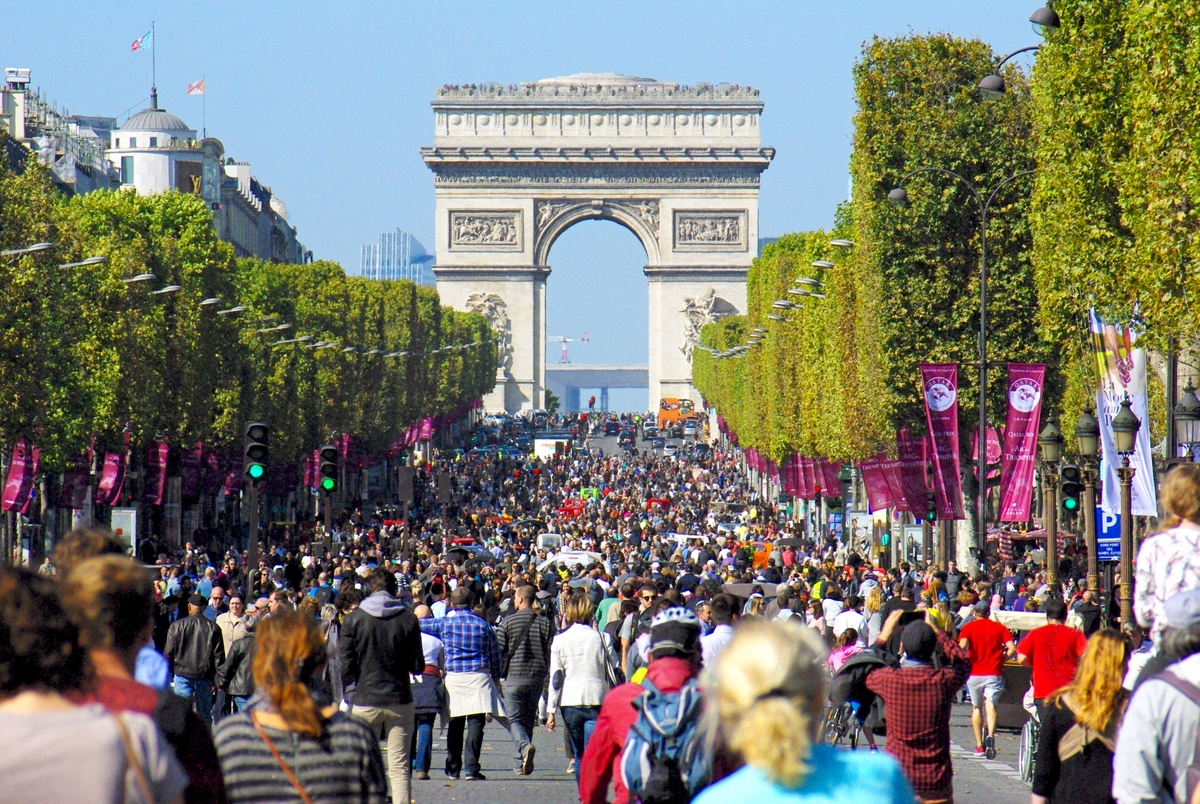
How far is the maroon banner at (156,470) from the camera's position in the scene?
46900 mm

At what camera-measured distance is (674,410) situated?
12731 centimetres

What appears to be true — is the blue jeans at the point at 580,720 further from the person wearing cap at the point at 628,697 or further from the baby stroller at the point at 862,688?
the person wearing cap at the point at 628,697

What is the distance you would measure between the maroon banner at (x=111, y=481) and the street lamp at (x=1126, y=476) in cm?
2353

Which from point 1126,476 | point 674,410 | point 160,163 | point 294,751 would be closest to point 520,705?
point 1126,476

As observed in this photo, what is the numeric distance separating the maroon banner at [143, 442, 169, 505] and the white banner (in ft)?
80.6

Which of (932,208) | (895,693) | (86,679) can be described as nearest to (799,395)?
(932,208)

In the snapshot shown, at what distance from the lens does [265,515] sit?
62.7 meters

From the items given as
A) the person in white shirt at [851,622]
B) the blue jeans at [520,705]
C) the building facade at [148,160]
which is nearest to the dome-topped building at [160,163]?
the building facade at [148,160]

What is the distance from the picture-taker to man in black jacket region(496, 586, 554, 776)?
17469 millimetres

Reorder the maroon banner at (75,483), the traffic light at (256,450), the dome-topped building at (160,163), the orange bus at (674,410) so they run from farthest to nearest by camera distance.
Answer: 1. the orange bus at (674,410)
2. the dome-topped building at (160,163)
3. the maroon banner at (75,483)
4. the traffic light at (256,450)

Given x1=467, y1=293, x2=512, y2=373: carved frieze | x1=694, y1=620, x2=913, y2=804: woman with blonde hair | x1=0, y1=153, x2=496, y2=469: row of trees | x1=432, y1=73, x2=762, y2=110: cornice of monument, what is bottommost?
x1=694, y1=620, x2=913, y2=804: woman with blonde hair

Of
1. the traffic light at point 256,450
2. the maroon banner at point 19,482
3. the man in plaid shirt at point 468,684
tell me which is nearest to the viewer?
the man in plaid shirt at point 468,684

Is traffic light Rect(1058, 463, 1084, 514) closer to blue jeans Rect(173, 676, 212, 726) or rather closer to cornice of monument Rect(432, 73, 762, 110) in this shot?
blue jeans Rect(173, 676, 212, 726)

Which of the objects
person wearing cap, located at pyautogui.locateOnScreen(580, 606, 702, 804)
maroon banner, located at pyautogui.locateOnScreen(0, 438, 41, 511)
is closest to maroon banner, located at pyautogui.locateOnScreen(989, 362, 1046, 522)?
maroon banner, located at pyautogui.locateOnScreen(0, 438, 41, 511)
